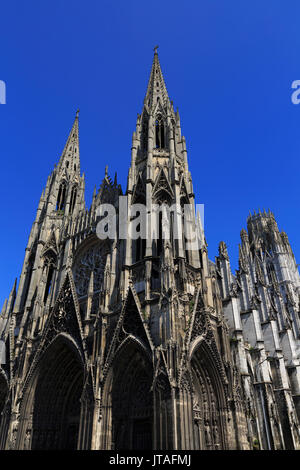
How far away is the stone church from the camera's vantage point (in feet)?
53.2

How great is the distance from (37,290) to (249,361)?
15.4 metres

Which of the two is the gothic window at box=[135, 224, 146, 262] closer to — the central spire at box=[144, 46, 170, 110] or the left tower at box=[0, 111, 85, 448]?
the left tower at box=[0, 111, 85, 448]

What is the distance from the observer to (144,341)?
54.8 feet

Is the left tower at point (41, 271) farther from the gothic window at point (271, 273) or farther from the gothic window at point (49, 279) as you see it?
the gothic window at point (271, 273)

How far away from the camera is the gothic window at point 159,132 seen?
27545 mm

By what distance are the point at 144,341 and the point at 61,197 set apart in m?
20.4

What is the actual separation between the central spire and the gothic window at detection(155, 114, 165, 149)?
128 cm

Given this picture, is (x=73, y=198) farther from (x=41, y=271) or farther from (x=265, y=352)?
(x=265, y=352)

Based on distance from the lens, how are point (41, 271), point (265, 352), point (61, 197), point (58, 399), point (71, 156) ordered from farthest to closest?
point (71, 156) → point (61, 197) → point (41, 271) → point (265, 352) → point (58, 399)

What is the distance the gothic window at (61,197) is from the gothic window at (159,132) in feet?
36.1

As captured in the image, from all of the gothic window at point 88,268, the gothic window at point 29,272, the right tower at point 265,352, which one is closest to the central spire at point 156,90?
the gothic window at point 88,268

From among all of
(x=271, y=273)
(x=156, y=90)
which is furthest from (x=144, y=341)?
(x=271, y=273)

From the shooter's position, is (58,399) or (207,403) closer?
(207,403)

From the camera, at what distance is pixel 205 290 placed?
2016cm
